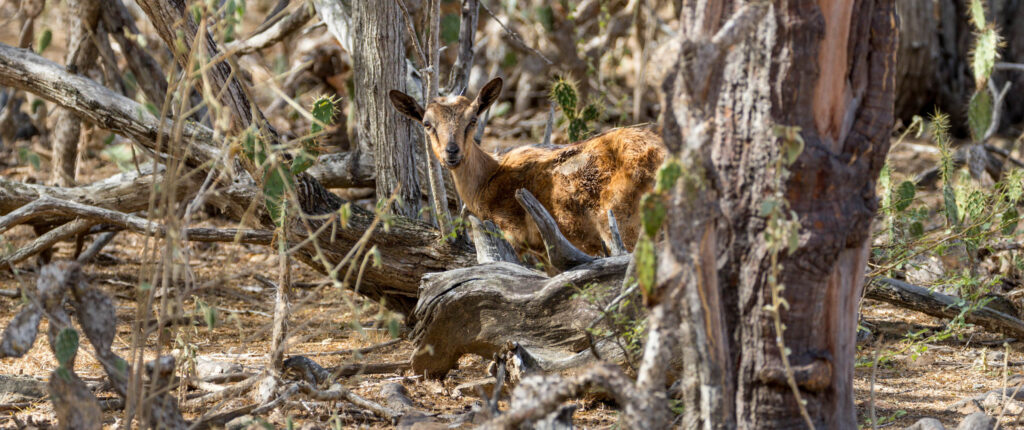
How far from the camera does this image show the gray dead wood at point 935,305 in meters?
5.52

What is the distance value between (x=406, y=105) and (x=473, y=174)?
0.87m

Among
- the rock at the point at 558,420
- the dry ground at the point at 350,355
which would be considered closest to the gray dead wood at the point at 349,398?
the dry ground at the point at 350,355

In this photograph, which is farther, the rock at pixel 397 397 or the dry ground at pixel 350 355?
the rock at pixel 397 397

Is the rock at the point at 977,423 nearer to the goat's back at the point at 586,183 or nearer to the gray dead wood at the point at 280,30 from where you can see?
the goat's back at the point at 586,183

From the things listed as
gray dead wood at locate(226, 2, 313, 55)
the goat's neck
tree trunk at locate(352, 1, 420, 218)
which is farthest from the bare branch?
the goat's neck

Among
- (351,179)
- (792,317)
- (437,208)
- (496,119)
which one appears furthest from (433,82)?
(496,119)

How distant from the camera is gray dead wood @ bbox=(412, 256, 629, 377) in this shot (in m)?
4.64

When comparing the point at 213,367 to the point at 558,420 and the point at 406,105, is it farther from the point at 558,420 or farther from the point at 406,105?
the point at 558,420

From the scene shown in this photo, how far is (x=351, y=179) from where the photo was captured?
712 cm

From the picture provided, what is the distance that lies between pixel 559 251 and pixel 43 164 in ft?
23.9

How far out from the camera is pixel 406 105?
617 cm

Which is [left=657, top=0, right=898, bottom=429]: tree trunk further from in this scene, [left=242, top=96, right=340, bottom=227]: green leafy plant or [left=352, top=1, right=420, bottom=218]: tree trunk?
[left=352, top=1, right=420, bottom=218]: tree trunk

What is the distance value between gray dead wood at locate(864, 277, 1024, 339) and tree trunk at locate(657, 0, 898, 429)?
2.70m

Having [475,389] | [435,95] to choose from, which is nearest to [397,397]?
[475,389]
